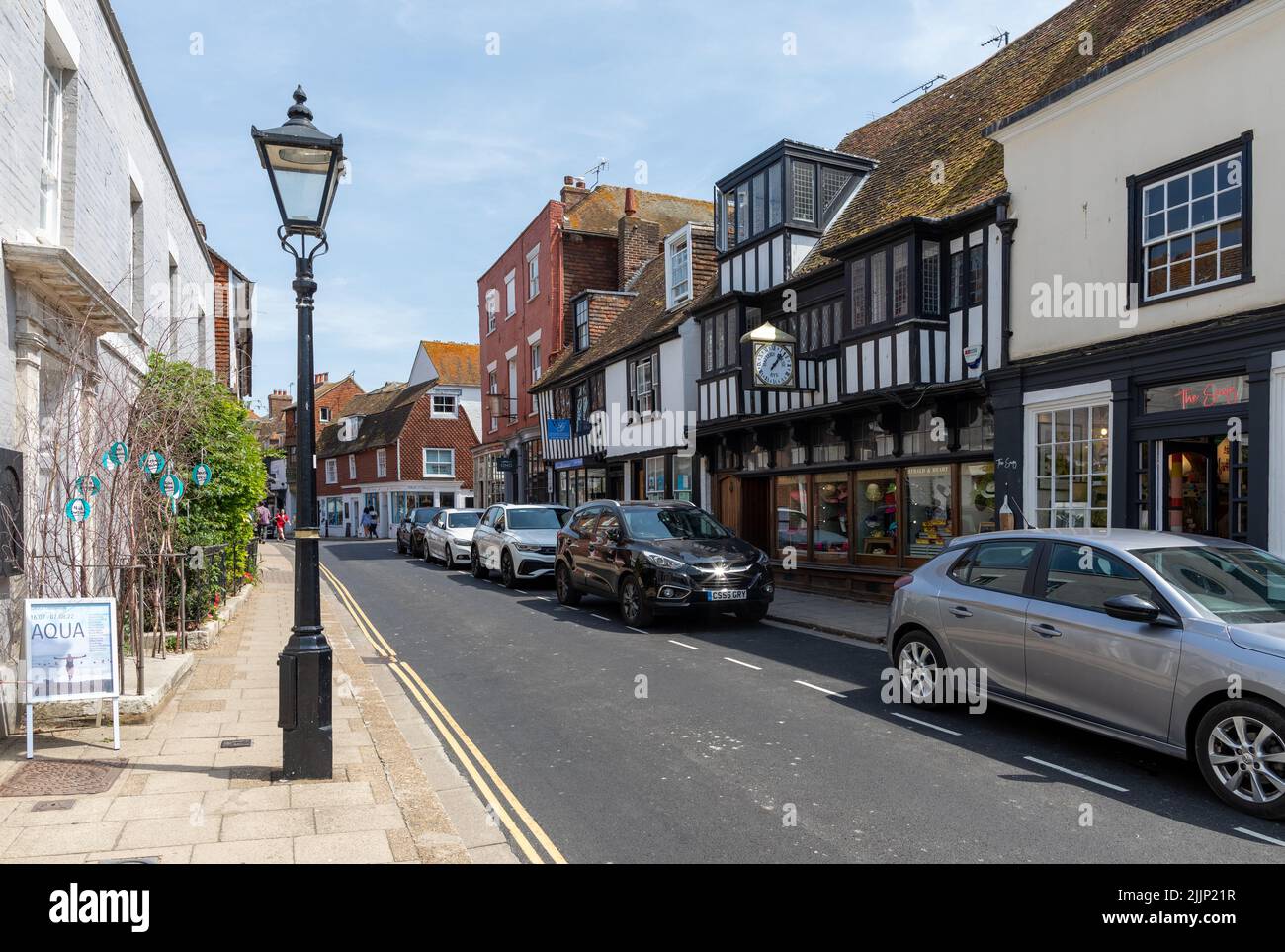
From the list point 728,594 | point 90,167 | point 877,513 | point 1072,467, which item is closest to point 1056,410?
point 1072,467

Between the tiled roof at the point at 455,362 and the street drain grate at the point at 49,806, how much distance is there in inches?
1799

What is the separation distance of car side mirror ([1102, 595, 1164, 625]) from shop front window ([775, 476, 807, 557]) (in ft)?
36.8

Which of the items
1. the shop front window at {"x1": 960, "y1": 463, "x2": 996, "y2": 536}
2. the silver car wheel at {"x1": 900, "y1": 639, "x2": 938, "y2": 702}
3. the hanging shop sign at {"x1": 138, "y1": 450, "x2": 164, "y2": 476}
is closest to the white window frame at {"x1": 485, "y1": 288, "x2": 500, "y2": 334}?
the shop front window at {"x1": 960, "y1": 463, "x2": 996, "y2": 536}

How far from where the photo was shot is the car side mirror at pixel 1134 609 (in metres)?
5.53

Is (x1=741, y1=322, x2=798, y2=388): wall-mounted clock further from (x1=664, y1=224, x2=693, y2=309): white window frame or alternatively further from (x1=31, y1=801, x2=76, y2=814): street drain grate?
(x1=31, y1=801, x2=76, y2=814): street drain grate

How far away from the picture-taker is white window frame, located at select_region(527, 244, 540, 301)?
32531mm

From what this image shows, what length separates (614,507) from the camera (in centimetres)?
1388

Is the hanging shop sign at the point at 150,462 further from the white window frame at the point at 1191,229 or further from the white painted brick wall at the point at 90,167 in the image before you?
the white window frame at the point at 1191,229

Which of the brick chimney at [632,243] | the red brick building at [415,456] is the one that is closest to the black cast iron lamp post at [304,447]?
the brick chimney at [632,243]

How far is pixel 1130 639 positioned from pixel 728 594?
6569mm

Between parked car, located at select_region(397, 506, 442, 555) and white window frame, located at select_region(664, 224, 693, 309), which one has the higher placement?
white window frame, located at select_region(664, 224, 693, 309)

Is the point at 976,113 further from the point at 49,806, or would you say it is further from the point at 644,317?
the point at 49,806

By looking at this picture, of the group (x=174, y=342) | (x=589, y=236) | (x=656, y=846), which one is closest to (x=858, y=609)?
(x=656, y=846)

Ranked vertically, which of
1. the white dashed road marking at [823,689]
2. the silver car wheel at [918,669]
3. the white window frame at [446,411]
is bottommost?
the white dashed road marking at [823,689]
